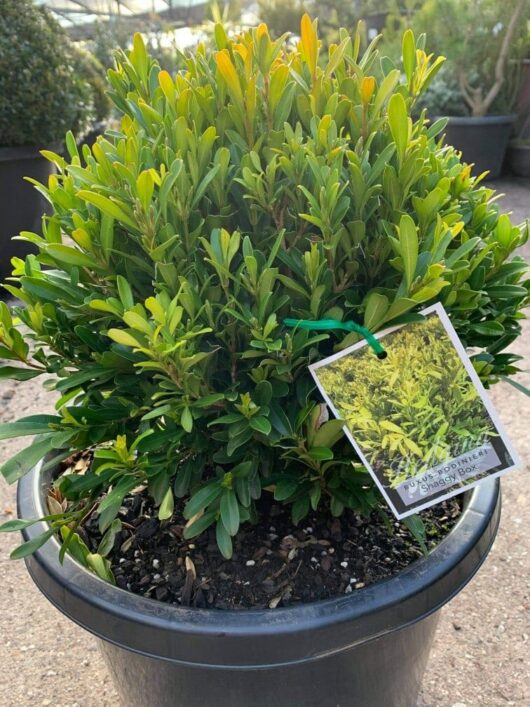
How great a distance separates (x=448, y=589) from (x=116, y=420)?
612 millimetres

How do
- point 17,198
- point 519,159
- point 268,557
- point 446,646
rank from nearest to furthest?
point 268,557 → point 446,646 → point 17,198 → point 519,159

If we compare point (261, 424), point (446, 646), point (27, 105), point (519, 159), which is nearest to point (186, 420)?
point (261, 424)

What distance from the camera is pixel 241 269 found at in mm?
988

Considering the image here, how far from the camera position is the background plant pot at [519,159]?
651cm

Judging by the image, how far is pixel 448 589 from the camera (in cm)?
115

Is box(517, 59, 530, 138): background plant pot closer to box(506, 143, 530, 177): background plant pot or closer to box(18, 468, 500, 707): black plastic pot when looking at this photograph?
box(506, 143, 530, 177): background plant pot

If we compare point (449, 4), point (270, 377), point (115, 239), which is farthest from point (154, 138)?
point (449, 4)

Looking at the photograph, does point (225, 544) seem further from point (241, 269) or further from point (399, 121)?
point (399, 121)

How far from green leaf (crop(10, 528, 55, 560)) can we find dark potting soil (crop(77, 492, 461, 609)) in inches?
7.3

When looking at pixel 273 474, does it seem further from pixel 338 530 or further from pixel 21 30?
pixel 21 30

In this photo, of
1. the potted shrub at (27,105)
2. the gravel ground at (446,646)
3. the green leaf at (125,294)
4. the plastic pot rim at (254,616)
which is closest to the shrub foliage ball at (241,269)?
the green leaf at (125,294)

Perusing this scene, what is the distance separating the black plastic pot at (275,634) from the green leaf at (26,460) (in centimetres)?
20

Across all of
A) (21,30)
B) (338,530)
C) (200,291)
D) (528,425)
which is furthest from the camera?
(21,30)

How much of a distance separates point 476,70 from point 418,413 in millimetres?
6309
